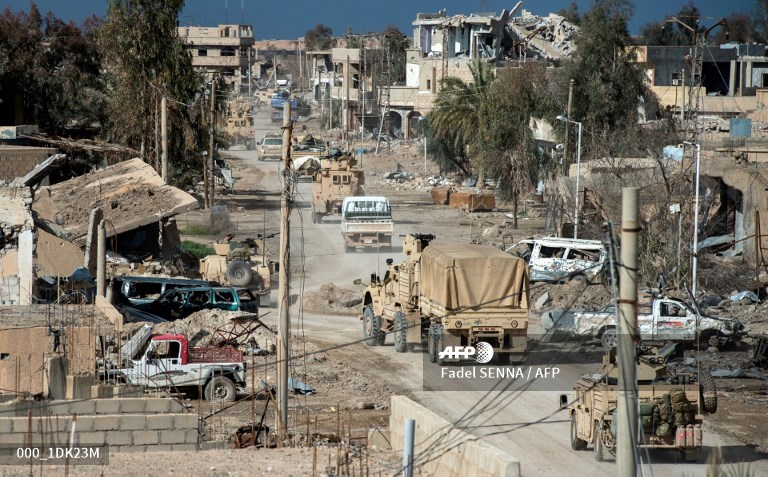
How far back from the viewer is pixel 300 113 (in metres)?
123

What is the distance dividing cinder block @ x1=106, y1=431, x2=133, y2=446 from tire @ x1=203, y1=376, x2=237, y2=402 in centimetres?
642

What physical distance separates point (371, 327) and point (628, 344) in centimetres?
1582

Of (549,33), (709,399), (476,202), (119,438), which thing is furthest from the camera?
(549,33)

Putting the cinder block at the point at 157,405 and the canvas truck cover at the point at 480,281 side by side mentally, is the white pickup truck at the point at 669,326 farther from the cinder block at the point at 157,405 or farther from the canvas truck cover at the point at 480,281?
the cinder block at the point at 157,405

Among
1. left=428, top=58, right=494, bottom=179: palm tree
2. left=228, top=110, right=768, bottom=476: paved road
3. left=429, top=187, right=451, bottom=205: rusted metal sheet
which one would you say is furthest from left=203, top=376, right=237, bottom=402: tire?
left=428, top=58, right=494, bottom=179: palm tree

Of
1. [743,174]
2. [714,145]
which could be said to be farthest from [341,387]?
[714,145]

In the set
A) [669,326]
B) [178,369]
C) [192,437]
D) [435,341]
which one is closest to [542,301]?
[669,326]

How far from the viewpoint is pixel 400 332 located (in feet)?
80.9

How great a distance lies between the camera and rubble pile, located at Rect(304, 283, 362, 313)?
31.8 m

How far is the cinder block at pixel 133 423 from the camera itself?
13.5m

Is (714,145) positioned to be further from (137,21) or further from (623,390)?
(623,390)

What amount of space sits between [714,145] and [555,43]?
53684 mm

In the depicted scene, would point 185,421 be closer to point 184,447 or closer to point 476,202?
point 184,447

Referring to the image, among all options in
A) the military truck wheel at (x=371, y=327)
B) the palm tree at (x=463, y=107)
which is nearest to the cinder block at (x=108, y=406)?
the military truck wheel at (x=371, y=327)
